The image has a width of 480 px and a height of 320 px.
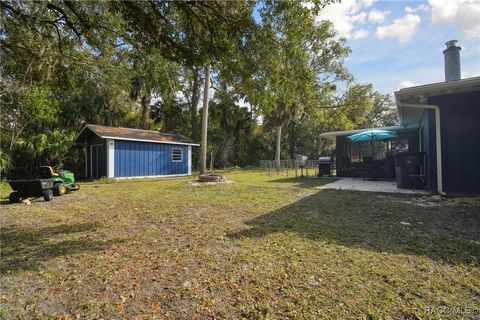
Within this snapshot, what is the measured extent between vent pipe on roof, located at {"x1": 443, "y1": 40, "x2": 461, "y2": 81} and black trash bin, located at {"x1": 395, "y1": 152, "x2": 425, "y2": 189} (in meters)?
2.68

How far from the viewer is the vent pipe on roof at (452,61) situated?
8328 mm

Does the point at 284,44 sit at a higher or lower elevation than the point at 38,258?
higher

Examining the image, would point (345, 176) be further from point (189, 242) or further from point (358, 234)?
point (189, 242)

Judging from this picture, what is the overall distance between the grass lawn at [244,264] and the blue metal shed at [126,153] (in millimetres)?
9203

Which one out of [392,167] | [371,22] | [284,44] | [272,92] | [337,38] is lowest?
[392,167]

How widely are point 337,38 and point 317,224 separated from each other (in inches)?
1004

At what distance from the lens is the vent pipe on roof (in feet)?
27.3

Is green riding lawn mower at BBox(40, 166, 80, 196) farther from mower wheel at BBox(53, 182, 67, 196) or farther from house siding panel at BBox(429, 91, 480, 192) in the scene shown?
house siding panel at BBox(429, 91, 480, 192)

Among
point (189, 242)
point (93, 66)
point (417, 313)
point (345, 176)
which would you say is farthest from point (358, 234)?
point (345, 176)

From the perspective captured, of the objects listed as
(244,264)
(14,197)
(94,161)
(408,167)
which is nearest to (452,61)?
(408,167)

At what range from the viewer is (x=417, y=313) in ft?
6.81

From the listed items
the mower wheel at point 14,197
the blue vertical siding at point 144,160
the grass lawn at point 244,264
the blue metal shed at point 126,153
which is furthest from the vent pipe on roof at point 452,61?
the blue vertical siding at point 144,160

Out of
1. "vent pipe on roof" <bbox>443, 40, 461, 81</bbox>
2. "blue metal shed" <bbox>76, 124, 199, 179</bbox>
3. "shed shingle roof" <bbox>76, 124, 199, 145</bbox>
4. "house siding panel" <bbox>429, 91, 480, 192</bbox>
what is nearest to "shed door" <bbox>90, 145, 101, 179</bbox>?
"blue metal shed" <bbox>76, 124, 199, 179</bbox>

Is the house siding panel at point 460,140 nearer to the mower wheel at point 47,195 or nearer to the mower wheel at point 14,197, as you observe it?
the mower wheel at point 47,195
